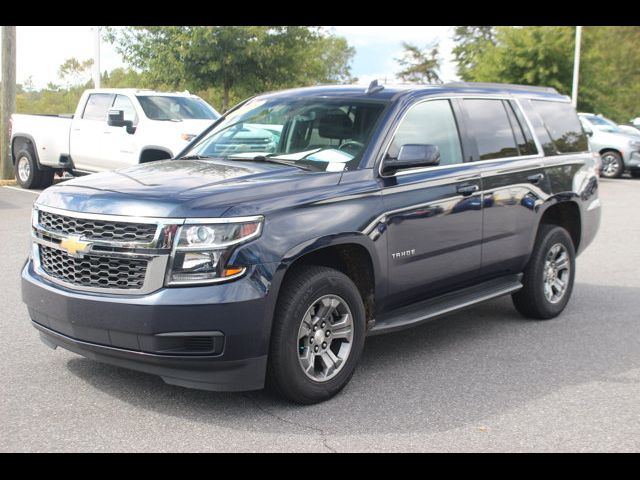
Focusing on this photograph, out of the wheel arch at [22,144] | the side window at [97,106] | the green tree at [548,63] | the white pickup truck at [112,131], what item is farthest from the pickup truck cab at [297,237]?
the green tree at [548,63]

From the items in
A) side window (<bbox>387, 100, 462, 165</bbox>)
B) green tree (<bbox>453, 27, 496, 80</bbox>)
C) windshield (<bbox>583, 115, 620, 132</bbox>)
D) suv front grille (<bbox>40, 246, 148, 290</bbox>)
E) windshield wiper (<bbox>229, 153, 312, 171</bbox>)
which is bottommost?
suv front grille (<bbox>40, 246, 148, 290</bbox>)

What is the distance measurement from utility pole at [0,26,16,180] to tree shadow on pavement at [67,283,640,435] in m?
14.5

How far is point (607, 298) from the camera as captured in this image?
798cm

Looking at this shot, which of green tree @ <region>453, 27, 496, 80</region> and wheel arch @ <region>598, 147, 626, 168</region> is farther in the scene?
green tree @ <region>453, 27, 496, 80</region>

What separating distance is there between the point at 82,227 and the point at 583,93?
2869cm

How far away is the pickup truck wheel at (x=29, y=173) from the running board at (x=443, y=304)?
12161 mm

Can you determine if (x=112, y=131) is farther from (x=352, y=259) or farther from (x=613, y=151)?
(x=613, y=151)

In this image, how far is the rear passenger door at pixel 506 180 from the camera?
6.20 metres

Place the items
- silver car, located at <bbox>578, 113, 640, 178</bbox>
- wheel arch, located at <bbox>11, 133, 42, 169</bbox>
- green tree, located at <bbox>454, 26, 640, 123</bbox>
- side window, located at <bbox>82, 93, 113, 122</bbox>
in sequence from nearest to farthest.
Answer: side window, located at <bbox>82, 93, 113, 122</bbox> < wheel arch, located at <bbox>11, 133, 42, 169</bbox> < silver car, located at <bbox>578, 113, 640, 178</bbox> < green tree, located at <bbox>454, 26, 640, 123</bbox>

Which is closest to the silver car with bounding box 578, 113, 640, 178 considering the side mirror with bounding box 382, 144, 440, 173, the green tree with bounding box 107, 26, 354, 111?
the green tree with bounding box 107, 26, 354, 111

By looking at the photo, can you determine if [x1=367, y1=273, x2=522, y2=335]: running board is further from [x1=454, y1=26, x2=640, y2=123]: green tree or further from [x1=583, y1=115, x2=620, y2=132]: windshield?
[x1=454, y1=26, x2=640, y2=123]: green tree

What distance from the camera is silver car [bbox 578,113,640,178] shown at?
2233 centimetres
